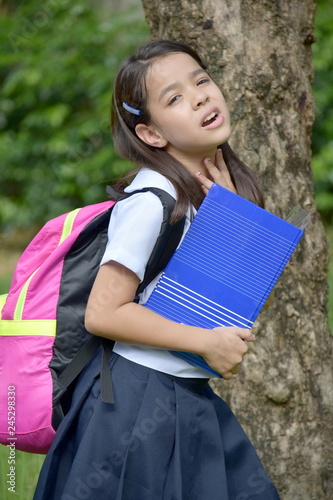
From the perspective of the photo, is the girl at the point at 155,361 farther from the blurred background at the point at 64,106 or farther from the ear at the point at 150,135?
the blurred background at the point at 64,106

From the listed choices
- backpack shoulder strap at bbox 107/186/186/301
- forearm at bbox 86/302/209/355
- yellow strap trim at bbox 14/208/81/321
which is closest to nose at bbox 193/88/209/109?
backpack shoulder strap at bbox 107/186/186/301

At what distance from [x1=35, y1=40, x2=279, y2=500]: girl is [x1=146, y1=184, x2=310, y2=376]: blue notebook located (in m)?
0.05

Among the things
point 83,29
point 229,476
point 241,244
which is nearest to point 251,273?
point 241,244

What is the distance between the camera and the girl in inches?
63.9

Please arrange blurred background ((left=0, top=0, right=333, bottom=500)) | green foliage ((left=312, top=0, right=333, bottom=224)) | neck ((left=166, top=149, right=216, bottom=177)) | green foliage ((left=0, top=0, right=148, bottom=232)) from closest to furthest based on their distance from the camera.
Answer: neck ((left=166, top=149, right=216, bottom=177))
green foliage ((left=312, top=0, right=333, bottom=224))
blurred background ((left=0, top=0, right=333, bottom=500))
green foliage ((left=0, top=0, right=148, bottom=232))

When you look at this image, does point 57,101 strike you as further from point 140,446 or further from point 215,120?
point 140,446

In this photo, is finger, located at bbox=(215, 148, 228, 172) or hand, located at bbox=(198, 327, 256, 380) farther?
finger, located at bbox=(215, 148, 228, 172)

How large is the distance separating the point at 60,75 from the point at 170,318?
608 cm

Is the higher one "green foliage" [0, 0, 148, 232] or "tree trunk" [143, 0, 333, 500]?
"tree trunk" [143, 0, 333, 500]

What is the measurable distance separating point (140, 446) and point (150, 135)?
749 millimetres

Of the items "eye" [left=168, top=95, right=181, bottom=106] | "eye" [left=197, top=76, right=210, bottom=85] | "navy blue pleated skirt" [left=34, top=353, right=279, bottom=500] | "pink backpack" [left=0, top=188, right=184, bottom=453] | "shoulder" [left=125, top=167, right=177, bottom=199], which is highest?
"eye" [left=197, top=76, right=210, bottom=85]

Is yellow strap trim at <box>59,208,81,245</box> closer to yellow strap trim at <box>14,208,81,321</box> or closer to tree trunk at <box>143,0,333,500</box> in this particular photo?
yellow strap trim at <box>14,208,81,321</box>

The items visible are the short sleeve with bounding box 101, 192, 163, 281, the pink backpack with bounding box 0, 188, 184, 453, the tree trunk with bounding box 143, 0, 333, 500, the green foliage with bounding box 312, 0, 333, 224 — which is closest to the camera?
the short sleeve with bounding box 101, 192, 163, 281

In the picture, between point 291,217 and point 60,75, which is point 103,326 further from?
point 60,75
